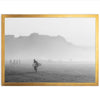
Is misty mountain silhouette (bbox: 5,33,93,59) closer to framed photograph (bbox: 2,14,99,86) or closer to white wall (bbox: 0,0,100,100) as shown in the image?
framed photograph (bbox: 2,14,99,86)

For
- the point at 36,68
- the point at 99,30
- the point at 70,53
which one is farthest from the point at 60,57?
the point at 99,30

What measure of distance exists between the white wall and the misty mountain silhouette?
13.5 inches

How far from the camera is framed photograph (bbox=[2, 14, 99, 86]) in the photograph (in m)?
2.69

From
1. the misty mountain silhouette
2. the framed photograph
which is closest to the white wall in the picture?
the framed photograph

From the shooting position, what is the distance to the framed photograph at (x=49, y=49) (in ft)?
8.81

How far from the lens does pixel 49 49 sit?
271cm
